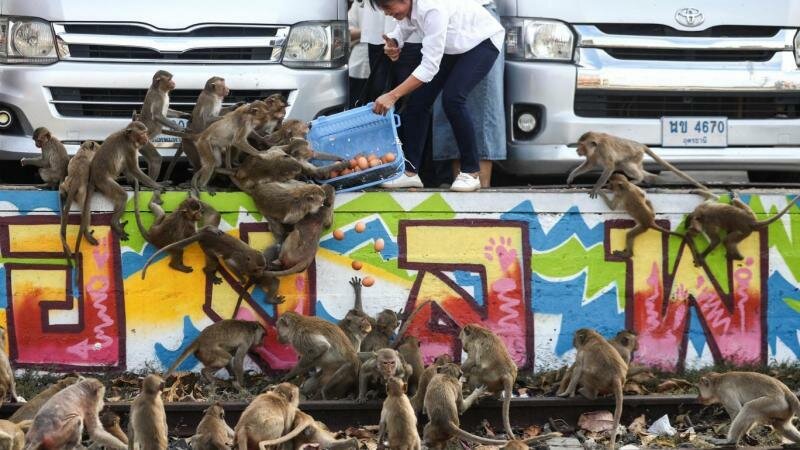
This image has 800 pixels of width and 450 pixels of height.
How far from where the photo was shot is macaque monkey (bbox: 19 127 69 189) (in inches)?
463

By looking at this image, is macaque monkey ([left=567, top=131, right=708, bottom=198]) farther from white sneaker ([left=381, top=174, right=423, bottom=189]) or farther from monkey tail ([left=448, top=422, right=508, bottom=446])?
monkey tail ([left=448, top=422, right=508, bottom=446])

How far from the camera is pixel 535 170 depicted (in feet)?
42.8

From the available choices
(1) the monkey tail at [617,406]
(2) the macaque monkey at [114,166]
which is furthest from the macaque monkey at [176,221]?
(1) the monkey tail at [617,406]

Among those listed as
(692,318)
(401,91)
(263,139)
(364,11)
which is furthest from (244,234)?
(692,318)

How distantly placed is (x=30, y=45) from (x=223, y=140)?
196 cm

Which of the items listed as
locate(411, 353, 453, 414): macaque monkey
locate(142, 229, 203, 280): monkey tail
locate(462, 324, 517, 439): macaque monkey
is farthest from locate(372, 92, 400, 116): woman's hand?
locate(411, 353, 453, 414): macaque monkey

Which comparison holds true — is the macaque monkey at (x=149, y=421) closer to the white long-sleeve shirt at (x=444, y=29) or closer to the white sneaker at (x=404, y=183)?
the white sneaker at (x=404, y=183)

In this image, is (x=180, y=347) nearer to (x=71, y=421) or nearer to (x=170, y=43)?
(x=71, y=421)

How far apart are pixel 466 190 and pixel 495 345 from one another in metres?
1.68

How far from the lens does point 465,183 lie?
12.3 metres

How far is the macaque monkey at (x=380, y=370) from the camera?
1036cm

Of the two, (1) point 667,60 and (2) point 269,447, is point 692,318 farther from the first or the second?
(2) point 269,447

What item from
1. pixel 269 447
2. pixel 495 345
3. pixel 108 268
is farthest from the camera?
pixel 108 268

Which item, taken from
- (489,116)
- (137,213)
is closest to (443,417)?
(137,213)
